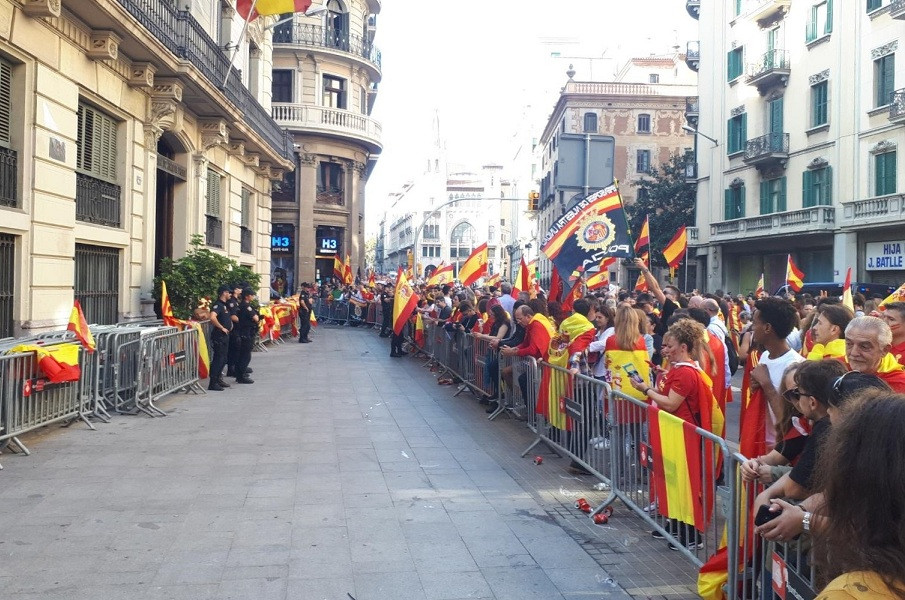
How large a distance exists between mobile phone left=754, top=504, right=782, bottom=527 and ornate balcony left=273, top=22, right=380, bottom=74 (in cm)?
3747

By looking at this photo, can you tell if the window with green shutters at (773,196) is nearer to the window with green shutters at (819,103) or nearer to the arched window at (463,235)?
the window with green shutters at (819,103)

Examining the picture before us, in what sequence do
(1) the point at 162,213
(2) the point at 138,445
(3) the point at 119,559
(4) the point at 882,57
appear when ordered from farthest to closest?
(4) the point at 882,57, (1) the point at 162,213, (2) the point at 138,445, (3) the point at 119,559

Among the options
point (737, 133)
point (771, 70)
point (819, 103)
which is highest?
point (771, 70)

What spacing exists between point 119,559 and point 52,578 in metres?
0.45

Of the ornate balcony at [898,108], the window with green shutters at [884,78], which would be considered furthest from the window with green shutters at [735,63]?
the ornate balcony at [898,108]

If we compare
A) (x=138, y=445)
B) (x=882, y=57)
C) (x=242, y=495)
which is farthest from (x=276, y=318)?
(x=882, y=57)

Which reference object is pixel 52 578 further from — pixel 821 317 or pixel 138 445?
pixel 821 317

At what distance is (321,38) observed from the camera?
39.3 metres

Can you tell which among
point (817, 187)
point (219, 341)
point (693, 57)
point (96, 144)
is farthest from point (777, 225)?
point (96, 144)

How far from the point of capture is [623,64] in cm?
7625

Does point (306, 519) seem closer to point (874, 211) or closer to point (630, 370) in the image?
point (630, 370)

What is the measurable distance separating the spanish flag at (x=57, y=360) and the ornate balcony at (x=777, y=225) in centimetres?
2952

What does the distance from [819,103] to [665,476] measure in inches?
1265

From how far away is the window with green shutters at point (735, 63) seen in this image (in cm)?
3847
